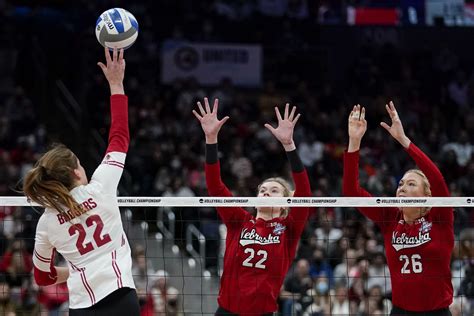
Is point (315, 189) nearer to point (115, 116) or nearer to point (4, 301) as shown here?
point (4, 301)

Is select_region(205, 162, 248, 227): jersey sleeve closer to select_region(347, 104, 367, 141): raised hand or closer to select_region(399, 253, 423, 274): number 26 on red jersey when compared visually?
select_region(347, 104, 367, 141): raised hand

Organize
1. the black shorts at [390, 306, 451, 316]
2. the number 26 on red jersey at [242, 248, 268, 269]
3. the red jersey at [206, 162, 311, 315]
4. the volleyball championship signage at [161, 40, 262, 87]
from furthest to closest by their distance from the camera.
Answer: the volleyball championship signage at [161, 40, 262, 87]
the number 26 on red jersey at [242, 248, 268, 269]
the red jersey at [206, 162, 311, 315]
the black shorts at [390, 306, 451, 316]

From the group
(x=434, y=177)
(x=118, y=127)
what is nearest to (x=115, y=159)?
(x=118, y=127)

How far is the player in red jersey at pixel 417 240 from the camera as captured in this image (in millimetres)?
7031

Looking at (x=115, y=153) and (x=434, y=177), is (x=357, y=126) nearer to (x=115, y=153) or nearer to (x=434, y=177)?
(x=434, y=177)

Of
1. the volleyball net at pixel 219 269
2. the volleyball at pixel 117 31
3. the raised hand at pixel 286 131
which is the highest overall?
the volleyball at pixel 117 31

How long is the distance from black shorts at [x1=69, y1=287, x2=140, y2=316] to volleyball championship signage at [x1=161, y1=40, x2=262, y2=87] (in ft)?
54.2

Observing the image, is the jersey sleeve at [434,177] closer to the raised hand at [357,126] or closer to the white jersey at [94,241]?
the raised hand at [357,126]

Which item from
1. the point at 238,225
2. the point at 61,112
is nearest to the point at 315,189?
the point at 61,112

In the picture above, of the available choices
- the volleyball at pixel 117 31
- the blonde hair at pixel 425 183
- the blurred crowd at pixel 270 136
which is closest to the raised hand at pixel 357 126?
the blonde hair at pixel 425 183

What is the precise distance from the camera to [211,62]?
22078 millimetres

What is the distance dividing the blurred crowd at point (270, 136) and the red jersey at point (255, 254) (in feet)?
13.3

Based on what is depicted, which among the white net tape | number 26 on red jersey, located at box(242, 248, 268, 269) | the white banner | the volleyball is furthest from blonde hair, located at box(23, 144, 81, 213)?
the white banner

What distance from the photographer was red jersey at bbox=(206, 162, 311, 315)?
23.4 feet
